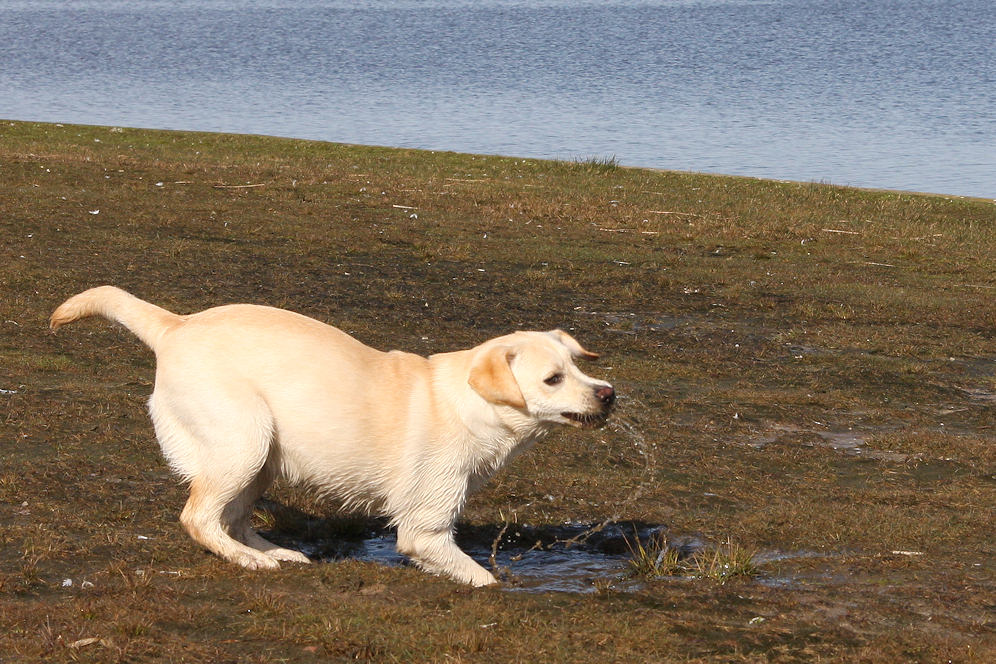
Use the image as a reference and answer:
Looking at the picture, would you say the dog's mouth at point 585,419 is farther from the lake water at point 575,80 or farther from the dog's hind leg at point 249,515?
the lake water at point 575,80

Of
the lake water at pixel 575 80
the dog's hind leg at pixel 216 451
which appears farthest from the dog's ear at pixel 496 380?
the lake water at pixel 575 80

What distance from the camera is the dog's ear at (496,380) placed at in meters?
6.02

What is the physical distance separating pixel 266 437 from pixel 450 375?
1.01 m

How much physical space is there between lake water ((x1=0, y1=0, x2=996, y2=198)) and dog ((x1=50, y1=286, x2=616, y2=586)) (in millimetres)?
20723

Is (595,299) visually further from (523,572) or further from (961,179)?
(961,179)

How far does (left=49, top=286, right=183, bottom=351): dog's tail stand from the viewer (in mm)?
6605

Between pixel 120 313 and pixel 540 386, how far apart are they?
7.82 ft

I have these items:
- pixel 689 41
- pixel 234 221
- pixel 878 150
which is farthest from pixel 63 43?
pixel 234 221

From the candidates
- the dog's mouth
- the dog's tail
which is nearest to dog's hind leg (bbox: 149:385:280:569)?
the dog's tail

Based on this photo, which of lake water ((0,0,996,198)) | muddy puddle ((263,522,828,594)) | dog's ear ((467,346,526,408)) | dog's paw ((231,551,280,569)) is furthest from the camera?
lake water ((0,0,996,198))

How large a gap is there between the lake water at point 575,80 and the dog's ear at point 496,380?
68.3 feet

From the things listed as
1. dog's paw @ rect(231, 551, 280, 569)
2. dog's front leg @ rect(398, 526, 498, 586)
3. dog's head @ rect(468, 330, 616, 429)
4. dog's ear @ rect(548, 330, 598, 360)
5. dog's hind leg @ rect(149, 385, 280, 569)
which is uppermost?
dog's ear @ rect(548, 330, 598, 360)

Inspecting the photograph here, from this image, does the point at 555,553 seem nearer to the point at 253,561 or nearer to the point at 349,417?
the point at 349,417

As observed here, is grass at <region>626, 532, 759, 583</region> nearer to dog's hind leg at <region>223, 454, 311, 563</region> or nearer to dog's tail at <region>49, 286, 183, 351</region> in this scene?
dog's hind leg at <region>223, 454, 311, 563</region>
